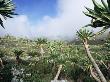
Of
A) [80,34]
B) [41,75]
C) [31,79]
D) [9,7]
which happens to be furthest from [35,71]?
[9,7]

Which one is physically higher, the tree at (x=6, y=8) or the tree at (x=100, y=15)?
the tree at (x=6, y=8)

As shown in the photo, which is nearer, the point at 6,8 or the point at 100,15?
the point at 100,15

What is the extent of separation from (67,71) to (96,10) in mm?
44657

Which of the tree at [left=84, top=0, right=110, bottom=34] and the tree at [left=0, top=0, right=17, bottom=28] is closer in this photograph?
Answer: the tree at [left=84, top=0, right=110, bottom=34]

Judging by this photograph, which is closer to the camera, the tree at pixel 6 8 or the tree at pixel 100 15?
the tree at pixel 100 15

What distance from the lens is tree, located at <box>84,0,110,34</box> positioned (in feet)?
89.2

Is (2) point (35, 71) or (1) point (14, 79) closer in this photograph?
(1) point (14, 79)

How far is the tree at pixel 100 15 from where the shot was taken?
27.2m

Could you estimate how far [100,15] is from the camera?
27656mm

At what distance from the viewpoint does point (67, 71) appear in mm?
72375

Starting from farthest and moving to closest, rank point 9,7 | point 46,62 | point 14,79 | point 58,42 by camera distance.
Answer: point 58,42, point 46,62, point 14,79, point 9,7

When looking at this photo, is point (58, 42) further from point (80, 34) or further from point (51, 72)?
point (80, 34)

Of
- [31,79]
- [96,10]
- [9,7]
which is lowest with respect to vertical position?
[31,79]

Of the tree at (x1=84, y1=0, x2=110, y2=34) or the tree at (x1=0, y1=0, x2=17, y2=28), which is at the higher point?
the tree at (x1=0, y1=0, x2=17, y2=28)
